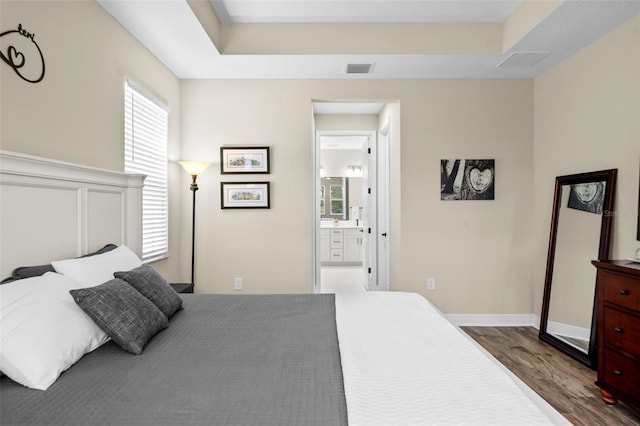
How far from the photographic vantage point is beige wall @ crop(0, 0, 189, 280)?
1.76m

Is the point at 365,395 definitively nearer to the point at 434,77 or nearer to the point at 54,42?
the point at 54,42

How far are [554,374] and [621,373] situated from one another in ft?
1.88

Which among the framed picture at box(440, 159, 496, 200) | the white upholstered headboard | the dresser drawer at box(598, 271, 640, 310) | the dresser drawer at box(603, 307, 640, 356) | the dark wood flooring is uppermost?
the framed picture at box(440, 159, 496, 200)

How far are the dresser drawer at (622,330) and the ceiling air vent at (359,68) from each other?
2.72m

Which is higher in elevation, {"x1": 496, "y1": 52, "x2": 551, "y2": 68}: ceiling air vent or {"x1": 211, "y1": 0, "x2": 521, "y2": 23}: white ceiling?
{"x1": 211, "y1": 0, "x2": 521, "y2": 23}: white ceiling

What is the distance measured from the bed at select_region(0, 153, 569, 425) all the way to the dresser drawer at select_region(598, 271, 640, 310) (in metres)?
1.19

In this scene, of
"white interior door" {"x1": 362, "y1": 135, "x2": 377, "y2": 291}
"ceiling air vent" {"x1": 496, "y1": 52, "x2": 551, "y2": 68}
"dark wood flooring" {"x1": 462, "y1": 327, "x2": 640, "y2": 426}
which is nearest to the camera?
"dark wood flooring" {"x1": 462, "y1": 327, "x2": 640, "y2": 426}

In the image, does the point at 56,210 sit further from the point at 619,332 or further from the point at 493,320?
the point at 493,320

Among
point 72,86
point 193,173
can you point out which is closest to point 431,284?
point 193,173

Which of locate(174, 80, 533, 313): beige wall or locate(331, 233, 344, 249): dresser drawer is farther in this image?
locate(331, 233, 344, 249): dresser drawer

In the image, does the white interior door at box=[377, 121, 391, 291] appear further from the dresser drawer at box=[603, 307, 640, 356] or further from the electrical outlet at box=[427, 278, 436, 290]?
the dresser drawer at box=[603, 307, 640, 356]

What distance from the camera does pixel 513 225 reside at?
3.74m

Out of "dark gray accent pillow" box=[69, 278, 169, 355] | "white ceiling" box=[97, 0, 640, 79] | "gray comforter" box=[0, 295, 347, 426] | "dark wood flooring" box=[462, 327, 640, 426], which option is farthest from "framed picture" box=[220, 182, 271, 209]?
"dark wood flooring" box=[462, 327, 640, 426]

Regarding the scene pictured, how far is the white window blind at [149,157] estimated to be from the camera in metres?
2.79
